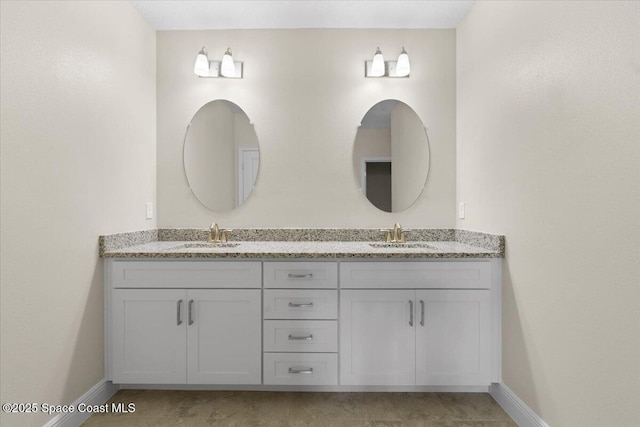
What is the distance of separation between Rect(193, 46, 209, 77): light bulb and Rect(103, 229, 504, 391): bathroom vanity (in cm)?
133

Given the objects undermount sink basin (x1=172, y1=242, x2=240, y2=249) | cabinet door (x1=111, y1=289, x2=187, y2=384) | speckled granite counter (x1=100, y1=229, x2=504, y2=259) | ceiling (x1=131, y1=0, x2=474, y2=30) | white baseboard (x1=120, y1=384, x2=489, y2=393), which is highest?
ceiling (x1=131, y1=0, x2=474, y2=30)

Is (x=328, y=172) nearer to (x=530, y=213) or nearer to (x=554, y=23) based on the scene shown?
(x=530, y=213)

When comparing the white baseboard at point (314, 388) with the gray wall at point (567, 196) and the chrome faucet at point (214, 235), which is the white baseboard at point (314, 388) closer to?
the gray wall at point (567, 196)

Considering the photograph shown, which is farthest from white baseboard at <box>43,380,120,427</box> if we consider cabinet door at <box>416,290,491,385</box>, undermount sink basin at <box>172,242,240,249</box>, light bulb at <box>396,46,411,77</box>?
light bulb at <box>396,46,411,77</box>

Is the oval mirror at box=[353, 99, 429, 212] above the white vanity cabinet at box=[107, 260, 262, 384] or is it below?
above

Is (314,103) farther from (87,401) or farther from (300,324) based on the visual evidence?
(87,401)

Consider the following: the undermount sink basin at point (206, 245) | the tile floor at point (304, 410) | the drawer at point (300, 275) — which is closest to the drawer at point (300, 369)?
the tile floor at point (304, 410)

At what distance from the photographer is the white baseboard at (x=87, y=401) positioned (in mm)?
1698

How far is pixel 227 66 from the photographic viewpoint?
257 centimetres

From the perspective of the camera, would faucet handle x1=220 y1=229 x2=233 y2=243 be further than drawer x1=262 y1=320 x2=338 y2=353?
Yes

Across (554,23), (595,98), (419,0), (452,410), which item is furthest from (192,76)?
(452,410)

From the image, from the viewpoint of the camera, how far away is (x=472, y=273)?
2.06 m

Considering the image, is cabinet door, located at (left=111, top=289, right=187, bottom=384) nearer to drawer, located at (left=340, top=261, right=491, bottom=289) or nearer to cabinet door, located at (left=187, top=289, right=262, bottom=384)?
cabinet door, located at (left=187, top=289, right=262, bottom=384)

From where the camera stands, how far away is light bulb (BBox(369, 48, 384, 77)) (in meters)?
2.56
